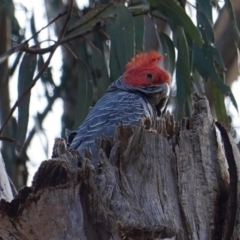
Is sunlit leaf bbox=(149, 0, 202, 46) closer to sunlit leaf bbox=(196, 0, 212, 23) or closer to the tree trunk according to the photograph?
sunlit leaf bbox=(196, 0, 212, 23)

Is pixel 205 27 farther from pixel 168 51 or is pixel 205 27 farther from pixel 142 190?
pixel 142 190

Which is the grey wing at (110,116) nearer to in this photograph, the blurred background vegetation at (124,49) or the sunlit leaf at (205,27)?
the blurred background vegetation at (124,49)

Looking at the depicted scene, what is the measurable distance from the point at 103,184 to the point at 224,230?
39 centimetres

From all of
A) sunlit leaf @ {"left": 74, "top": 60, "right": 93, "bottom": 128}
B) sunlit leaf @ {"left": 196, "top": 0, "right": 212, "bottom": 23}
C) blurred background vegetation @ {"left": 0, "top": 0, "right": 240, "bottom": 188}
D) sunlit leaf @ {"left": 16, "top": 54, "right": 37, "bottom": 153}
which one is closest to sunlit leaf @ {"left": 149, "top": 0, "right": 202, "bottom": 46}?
blurred background vegetation @ {"left": 0, "top": 0, "right": 240, "bottom": 188}

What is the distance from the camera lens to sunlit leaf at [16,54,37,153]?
3235 millimetres

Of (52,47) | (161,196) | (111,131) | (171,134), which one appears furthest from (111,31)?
(161,196)

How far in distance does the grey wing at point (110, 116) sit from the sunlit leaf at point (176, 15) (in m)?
0.38

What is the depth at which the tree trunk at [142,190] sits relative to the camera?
183cm

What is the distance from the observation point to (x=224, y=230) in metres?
2.01

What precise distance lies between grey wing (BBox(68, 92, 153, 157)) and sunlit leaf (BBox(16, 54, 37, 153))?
0.35 metres

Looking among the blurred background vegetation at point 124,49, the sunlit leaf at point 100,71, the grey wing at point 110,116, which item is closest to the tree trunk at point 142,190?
the grey wing at point 110,116

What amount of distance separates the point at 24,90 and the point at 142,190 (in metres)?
1.49

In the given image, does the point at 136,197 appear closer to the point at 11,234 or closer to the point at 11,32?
the point at 11,234

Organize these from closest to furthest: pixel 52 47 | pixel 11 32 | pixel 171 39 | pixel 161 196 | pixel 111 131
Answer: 1. pixel 161 196
2. pixel 111 131
3. pixel 52 47
4. pixel 171 39
5. pixel 11 32
